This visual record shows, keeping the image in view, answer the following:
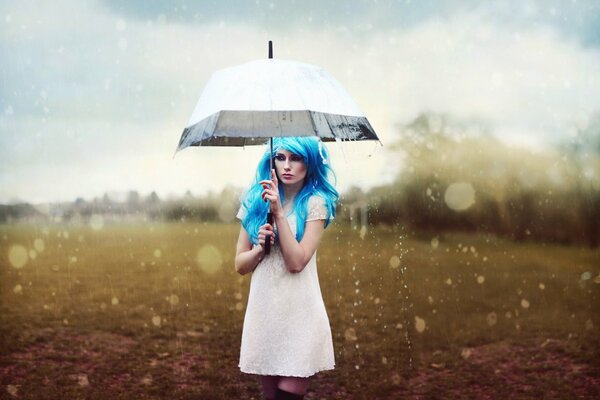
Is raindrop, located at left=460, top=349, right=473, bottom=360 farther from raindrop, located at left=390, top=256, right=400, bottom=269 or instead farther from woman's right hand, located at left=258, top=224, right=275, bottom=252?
woman's right hand, located at left=258, top=224, right=275, bottom=252

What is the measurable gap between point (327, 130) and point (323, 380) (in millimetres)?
3431

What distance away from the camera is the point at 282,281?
274cm

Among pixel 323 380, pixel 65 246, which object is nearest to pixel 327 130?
pixel 323 380

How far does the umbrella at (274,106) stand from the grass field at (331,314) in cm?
308

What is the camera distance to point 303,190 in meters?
2.83

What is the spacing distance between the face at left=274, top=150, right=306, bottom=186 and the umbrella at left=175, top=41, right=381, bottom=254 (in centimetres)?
23

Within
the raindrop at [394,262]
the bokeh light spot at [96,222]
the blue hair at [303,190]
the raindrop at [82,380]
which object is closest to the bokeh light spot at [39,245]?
the bokeh light spot at [96,222]

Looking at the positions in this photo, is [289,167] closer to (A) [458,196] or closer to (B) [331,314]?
(B) [331,314]

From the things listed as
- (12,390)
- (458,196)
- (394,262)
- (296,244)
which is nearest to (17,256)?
(12,390)

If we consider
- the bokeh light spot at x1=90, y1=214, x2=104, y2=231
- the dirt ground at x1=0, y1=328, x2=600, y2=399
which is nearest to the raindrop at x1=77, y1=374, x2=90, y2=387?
the dirt ground at x1=0, y1=328, x2=600, y2=399

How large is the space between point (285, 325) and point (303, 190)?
1.82ft

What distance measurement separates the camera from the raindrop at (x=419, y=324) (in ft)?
21.7

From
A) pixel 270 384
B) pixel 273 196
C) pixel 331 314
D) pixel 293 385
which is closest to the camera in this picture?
pixel 273 196

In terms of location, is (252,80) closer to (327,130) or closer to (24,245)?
(327,130)
